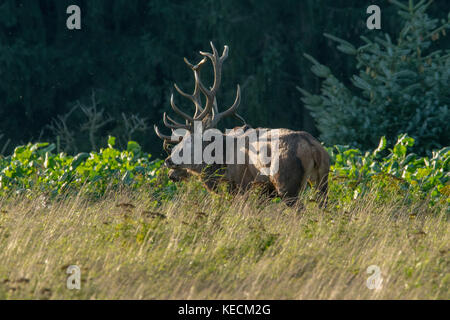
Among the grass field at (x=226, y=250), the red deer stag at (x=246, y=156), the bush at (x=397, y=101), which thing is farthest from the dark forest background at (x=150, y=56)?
the grass field at (x=226, y=250)

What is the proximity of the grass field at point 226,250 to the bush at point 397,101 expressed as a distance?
4992mm

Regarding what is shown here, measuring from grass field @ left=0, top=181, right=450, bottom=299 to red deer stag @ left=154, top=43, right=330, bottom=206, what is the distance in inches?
10.3

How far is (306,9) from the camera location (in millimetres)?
20500

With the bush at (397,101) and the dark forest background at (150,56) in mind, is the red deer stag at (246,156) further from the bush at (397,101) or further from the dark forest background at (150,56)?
the dark forest background at (150,56)

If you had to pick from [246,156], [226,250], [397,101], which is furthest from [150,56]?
[226,250]

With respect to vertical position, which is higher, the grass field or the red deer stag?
the red deer stag

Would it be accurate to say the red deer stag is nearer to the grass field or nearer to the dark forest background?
the grass field

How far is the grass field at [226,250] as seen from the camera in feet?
18.2

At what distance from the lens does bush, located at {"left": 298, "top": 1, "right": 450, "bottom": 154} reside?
13.1m

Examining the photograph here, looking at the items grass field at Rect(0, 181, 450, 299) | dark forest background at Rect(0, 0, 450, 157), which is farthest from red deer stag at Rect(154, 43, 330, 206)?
dark forest background at Rect(0, 0, 450, 157)

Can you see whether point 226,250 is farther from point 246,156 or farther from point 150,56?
point 150,56

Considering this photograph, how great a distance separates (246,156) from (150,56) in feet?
45.2
